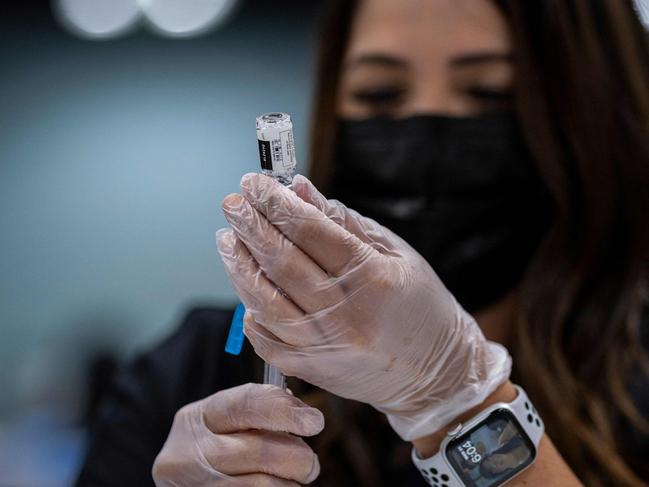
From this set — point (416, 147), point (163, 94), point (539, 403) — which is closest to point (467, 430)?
point (539, 403)

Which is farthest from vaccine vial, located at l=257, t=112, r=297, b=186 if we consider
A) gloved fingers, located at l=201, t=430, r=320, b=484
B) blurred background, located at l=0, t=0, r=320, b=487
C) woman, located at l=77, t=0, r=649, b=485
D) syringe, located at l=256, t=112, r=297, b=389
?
blurred background, located at l=0, t=0, r=320, b=487

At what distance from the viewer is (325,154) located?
116 cm

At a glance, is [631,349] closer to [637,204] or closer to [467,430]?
[637,204]

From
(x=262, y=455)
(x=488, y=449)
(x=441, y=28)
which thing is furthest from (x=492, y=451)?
(x=441, y=28)

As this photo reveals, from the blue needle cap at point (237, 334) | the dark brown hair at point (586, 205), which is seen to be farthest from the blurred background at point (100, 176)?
the blue needle cap at point (237, 334)

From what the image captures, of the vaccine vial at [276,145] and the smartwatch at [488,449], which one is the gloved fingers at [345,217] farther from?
the smartwatch at [488,449]

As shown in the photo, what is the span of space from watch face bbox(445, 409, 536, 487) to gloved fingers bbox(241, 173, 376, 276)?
0.22 m

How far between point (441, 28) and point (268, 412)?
0.65m

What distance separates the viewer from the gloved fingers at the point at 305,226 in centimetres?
57

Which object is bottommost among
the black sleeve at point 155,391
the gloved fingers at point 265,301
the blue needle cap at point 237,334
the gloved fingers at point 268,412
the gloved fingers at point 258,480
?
the black sleeve at point 155,391

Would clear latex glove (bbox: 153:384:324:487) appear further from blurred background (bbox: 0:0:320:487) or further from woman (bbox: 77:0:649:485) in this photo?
blurred background (bbox: 0:0:320:487)

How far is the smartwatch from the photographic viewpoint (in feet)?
2.21

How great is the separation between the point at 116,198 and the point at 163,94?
54 cm

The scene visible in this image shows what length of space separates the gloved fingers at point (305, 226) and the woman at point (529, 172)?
1.54ft
